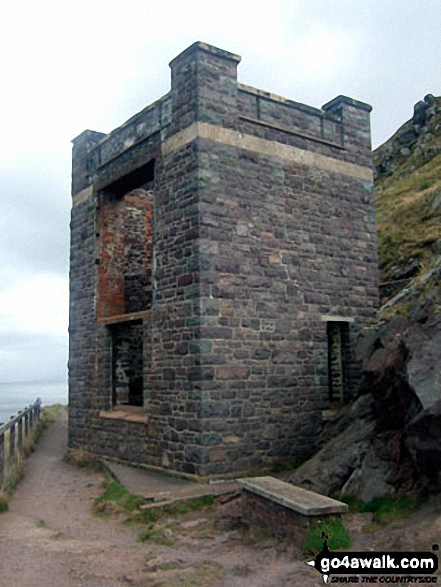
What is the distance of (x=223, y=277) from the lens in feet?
31.7

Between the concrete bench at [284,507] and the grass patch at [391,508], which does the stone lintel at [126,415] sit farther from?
the grass patch at [391,508]

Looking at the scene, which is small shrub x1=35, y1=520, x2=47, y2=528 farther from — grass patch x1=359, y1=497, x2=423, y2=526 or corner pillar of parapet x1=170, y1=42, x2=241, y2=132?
corner pillar of parapet x1=170, y1=42, x2=241, y2=132

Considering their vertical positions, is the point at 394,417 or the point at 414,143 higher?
the point at 414,143

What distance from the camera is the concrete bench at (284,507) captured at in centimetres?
586

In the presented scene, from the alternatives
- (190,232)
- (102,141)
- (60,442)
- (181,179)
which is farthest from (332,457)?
(60,442)

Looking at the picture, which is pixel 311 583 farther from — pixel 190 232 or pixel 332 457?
pixel 190 232

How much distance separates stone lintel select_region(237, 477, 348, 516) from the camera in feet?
19.1

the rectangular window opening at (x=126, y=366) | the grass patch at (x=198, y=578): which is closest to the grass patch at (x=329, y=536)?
the grass patch at (x=198, y=578)

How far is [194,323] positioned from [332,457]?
10.2 feet

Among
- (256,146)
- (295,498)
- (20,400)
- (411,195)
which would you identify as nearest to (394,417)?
(295,498)

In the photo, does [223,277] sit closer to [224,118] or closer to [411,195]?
[224,118]

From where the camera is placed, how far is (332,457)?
26.1 feet

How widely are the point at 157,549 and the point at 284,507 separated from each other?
1.69 metres

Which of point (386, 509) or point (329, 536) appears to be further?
point (386, 509)
